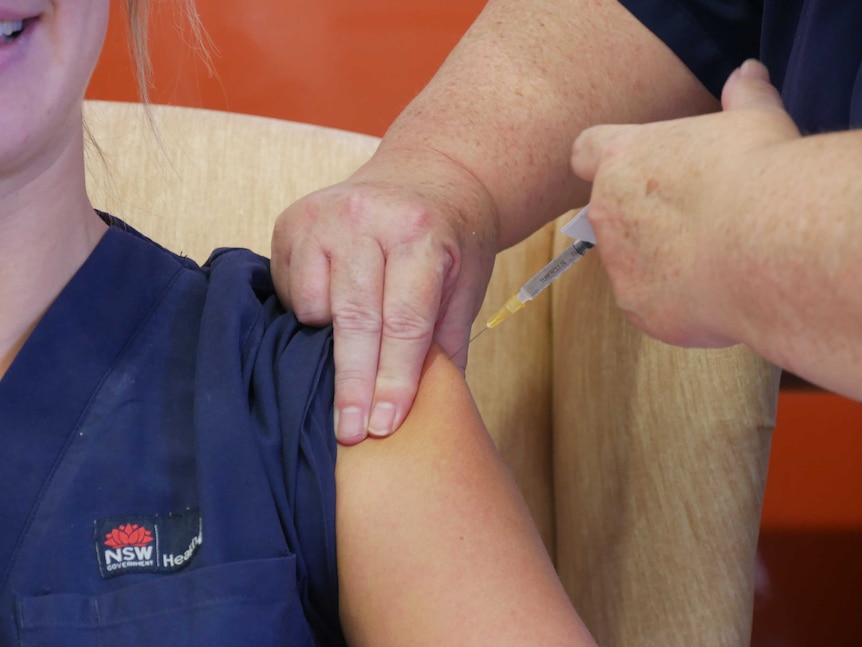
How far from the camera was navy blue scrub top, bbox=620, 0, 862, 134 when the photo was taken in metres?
0.88

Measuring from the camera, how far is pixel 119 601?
707mm

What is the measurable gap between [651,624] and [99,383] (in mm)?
584

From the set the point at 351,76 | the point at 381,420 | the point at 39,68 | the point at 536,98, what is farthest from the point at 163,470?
the point at 351,76

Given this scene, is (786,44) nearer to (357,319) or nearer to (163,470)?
(357,319)

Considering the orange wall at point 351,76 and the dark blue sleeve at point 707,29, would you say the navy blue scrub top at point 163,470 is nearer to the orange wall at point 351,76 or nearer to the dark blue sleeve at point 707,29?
the dark blue sleeve at point 707,29

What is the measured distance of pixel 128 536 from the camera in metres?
0.74

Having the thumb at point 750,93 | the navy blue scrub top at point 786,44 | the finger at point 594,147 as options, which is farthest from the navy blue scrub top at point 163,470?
the navy blue scrub top at point 786,44

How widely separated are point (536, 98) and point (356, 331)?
37 cm

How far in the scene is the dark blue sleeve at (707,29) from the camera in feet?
3.54

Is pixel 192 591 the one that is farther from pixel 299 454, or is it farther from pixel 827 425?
pixel 827 425

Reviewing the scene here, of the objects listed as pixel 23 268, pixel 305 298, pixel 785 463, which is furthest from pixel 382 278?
pixel 785 463

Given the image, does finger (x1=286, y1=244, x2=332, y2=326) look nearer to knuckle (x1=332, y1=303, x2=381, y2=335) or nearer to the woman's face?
knuckle (x1=332, y1=303, x2=381, y2=335)

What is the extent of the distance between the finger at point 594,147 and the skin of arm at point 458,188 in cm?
16

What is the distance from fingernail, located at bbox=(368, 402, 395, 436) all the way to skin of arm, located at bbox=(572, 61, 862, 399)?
0.20 m
